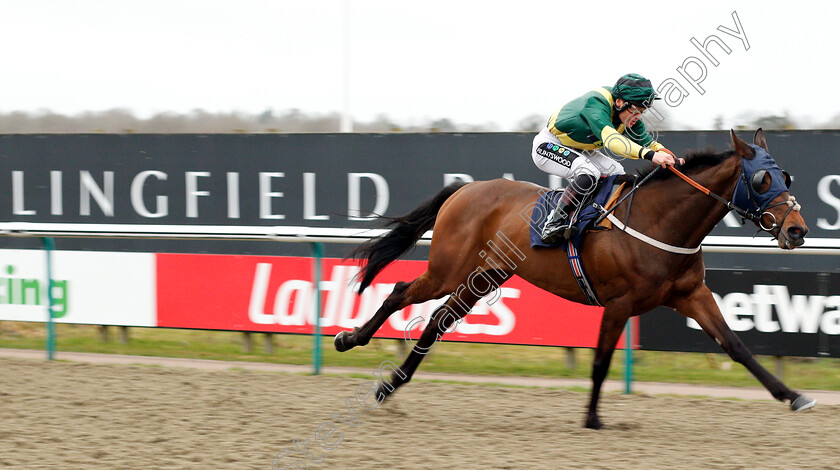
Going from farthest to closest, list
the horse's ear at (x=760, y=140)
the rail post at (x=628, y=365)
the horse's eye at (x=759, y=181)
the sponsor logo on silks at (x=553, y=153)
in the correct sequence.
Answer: the rail post at (x=628, y=365), the sponsor logo on silks at (x=553, y=153), the horse's ear at (x=760, y=140), the horse's eye at (x=759, y=181)

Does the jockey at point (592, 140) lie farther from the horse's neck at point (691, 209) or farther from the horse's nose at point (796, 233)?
the horse's nose at point (796, 233)

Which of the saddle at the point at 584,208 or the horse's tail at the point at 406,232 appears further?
the horse's tail at the point at 406,232

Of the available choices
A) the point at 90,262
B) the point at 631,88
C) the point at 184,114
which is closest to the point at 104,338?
the point at 90,262

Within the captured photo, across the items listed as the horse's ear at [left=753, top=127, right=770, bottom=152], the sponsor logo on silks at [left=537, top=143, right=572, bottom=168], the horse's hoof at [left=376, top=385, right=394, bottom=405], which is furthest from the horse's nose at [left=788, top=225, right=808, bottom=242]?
the horse's hoof at [left=376, top=385, right=394, bottom=405]

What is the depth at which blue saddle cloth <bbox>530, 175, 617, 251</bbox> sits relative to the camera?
5.04m

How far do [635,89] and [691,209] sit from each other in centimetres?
73

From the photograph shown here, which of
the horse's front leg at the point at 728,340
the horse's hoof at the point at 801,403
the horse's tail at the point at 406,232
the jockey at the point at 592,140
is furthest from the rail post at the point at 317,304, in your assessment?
the horse's hoof at the point at 801,403

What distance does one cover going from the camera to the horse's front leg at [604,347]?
4.88 m

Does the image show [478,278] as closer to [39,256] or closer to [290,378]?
[290,378]

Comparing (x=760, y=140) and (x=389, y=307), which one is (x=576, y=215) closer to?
(x=760, y=140)

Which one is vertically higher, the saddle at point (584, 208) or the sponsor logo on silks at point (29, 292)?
the saddle at point (584, 208)

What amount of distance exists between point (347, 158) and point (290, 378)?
114 inches

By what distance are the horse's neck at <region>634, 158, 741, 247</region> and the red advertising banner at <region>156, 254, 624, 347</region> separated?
1688 millimetres

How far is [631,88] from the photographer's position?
493 centimetres
